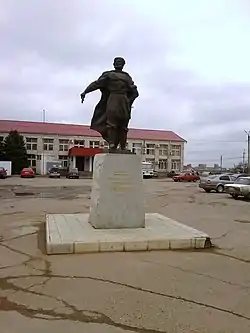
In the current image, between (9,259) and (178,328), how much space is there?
407cm

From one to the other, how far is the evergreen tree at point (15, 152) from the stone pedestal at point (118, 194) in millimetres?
62428

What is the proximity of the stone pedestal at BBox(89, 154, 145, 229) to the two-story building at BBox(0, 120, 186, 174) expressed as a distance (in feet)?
210

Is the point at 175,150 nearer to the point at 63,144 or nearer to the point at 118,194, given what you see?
the point at 63,144

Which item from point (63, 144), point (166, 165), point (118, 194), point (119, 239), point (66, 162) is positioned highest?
point (63, 144)

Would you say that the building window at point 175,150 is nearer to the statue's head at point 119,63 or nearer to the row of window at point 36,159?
the row of window at point 36,159

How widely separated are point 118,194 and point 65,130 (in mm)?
73379

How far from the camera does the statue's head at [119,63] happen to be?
1009cm

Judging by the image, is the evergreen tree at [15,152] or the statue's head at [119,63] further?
the evergreen tree at [15,152]

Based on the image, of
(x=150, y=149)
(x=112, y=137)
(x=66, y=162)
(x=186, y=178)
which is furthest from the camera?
(x=150, y=149)

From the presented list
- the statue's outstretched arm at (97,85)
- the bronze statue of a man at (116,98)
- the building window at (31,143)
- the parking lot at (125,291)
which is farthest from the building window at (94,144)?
the parking lot at (125,291)

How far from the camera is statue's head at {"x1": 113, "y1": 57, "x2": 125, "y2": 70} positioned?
1009 centimetres

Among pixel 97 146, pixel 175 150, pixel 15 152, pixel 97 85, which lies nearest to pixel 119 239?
pixel 97 85

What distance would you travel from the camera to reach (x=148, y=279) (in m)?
5.83

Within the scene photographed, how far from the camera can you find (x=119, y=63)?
10109 mm
